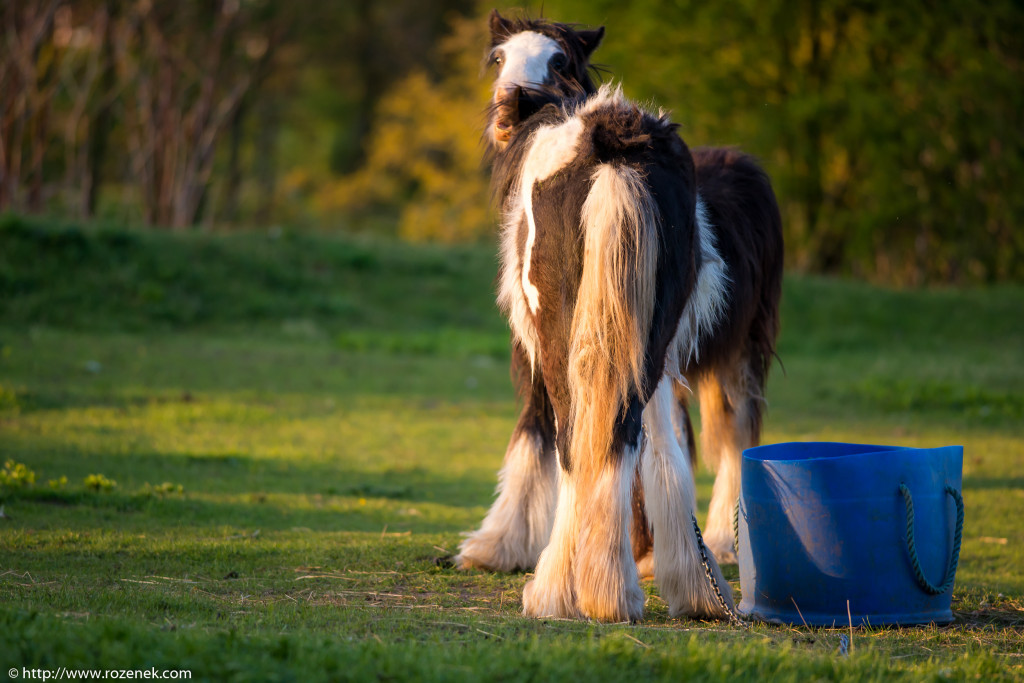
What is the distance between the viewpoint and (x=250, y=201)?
3150 centimetres

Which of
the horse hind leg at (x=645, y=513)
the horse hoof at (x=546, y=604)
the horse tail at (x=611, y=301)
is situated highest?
the horse tail at (x=611, y=301)

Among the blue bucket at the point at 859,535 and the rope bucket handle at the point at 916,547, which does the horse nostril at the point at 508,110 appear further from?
the rope bucket handle at the point at 916,547

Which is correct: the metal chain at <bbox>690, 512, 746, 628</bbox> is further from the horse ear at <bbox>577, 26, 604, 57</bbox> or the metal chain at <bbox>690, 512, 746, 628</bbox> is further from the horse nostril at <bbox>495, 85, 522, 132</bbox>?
the horse ear at <bbox>577, 26, 604, 57</bbox>

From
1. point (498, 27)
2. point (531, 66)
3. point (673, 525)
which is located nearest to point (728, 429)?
point (673, 525)

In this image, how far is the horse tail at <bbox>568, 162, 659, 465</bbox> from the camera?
346 cm

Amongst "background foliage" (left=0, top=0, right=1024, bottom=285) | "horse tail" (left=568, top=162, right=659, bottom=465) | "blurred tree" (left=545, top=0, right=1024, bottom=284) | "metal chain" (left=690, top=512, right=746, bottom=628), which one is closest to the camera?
"horse tail" (left=568, top=162, right=659, bottom=465)

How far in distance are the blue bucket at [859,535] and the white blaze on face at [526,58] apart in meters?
2.33

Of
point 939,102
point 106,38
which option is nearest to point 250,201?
point 106,38

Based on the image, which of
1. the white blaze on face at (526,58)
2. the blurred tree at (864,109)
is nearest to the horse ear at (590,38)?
the white blaze on face at (526,58)

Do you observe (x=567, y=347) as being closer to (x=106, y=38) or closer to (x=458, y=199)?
(x=106, y=38)

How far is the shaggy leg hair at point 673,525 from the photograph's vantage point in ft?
12.4

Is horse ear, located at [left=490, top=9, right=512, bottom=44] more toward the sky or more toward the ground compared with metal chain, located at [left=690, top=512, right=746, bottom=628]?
more toward the sky

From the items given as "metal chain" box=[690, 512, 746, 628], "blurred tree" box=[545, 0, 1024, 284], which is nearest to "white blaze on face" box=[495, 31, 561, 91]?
"metal chain" box=[690, 512, 746, 628]

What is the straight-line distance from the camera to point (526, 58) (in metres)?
4.84
